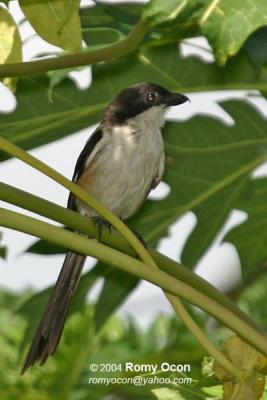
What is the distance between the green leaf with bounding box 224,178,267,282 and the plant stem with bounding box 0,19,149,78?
1.55 meters

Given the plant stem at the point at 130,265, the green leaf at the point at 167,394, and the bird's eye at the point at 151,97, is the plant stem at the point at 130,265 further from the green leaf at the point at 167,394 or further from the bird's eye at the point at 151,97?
the bird's eye at the point at 151,97

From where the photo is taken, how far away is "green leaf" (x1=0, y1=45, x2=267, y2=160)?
362 centimetres

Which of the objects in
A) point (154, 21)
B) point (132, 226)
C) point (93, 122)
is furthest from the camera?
point (132, 226)

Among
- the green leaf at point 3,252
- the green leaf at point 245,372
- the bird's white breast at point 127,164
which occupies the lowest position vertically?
the green leaf at point 245,372

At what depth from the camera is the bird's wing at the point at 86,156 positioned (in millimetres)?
4996

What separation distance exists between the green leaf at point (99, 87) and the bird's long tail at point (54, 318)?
2.67 ft

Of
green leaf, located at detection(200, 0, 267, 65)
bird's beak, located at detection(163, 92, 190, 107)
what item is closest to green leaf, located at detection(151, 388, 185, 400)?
green leaf, located at detection(200, 0, 267, 65)

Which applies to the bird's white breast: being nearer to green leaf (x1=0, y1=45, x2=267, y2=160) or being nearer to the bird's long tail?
the bird's long tail

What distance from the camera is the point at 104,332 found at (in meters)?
5.21

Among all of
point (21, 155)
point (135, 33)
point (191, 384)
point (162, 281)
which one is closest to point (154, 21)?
point (135, 33)

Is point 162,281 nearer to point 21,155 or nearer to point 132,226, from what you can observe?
point 21,155

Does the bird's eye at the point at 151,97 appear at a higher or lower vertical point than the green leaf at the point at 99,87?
higher

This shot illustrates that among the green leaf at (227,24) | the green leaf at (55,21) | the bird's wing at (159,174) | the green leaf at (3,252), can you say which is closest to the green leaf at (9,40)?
the green leaf at (55,21)

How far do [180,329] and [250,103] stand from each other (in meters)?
1.42
